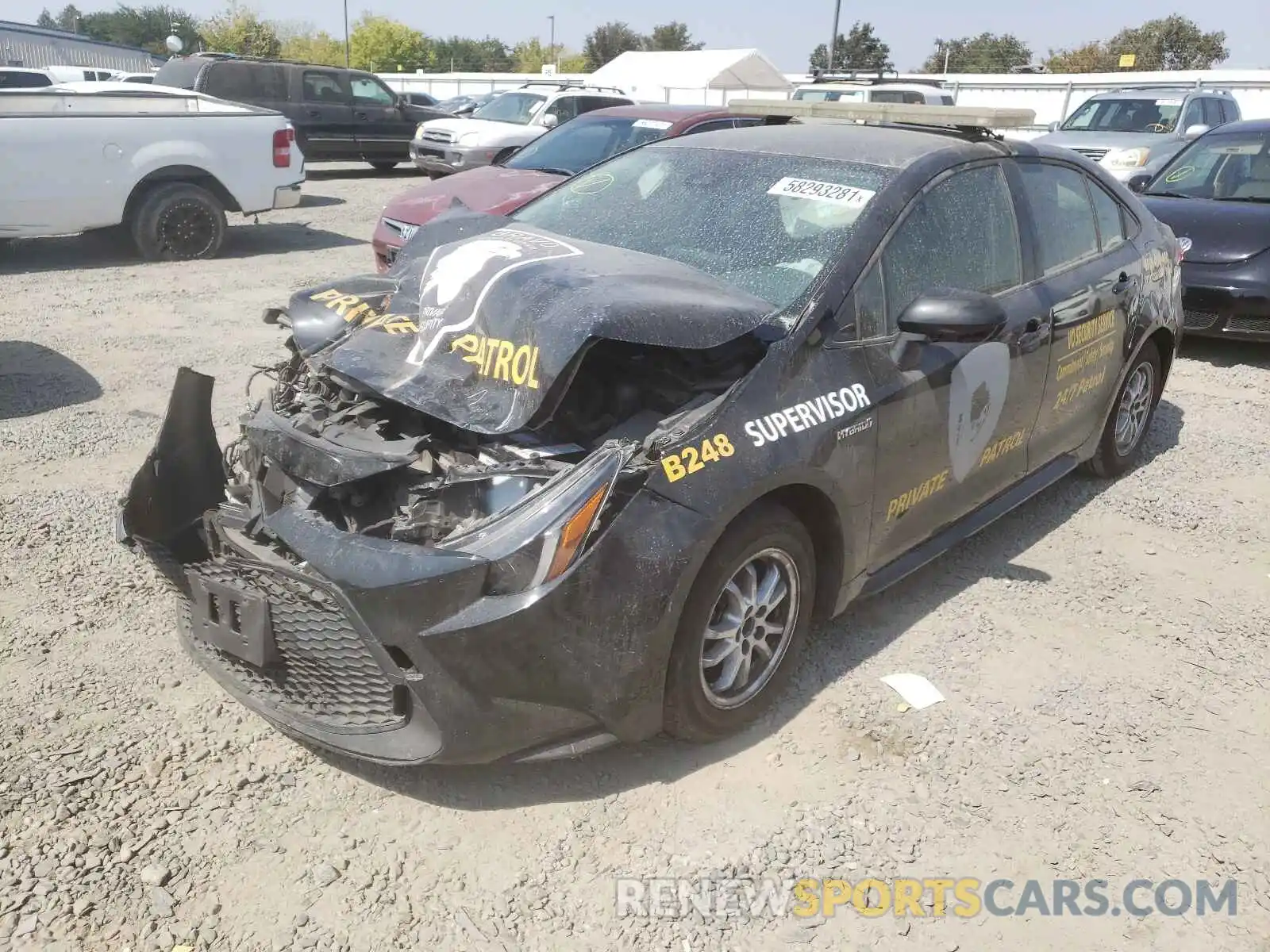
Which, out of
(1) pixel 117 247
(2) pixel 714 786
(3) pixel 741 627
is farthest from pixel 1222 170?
(1) pixel 117 247

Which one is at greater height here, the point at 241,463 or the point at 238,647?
the point at 241,463

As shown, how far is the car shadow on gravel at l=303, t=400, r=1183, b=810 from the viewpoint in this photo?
2.89m

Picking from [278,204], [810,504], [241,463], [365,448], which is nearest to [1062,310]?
[810,504]

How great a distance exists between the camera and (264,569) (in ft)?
8.69

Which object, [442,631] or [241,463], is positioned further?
[241,463]

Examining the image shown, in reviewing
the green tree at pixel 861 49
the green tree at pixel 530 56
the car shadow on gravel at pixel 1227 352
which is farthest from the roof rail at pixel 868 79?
the green tree at pixel 530 56

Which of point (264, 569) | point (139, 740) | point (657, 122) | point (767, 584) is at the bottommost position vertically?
point (139, 740)

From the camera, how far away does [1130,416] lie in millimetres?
5258

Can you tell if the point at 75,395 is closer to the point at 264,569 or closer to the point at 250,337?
the point at 250,337

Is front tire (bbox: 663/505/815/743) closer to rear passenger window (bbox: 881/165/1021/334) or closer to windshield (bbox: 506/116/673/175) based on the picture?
rear passenger window (bbox: 881/165/1021/334)

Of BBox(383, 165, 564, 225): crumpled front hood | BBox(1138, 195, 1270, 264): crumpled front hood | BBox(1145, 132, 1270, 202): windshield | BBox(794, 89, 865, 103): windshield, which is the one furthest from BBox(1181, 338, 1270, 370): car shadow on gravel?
BBox(794, 89, 865, 103): windshield

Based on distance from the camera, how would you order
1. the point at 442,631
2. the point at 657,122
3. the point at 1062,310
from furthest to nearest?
the point at 657,122
the point at 1062,310
the point at 442,631

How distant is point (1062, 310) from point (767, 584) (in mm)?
2017

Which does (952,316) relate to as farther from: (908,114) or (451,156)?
(451,156)
